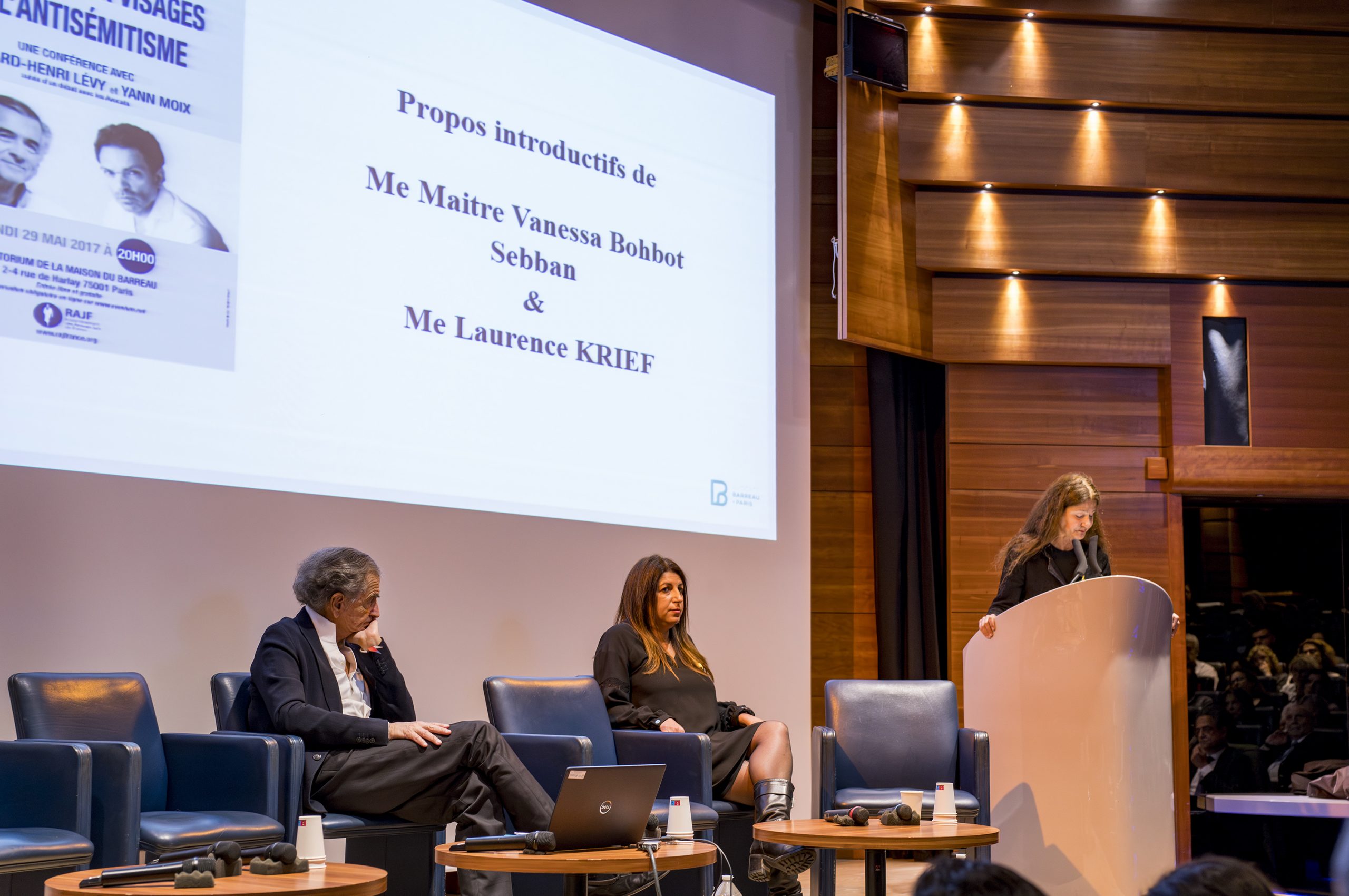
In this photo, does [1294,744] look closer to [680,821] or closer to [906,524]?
[906,524]

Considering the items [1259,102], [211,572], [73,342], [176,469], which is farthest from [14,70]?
[1259,102]

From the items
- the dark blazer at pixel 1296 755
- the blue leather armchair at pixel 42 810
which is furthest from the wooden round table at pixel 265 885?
the dark blazer at pixel 1296 755

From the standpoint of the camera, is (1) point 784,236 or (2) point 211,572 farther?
(1) point 784,236

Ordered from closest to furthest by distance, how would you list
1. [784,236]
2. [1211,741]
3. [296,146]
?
[296,146] < [784,236] < [1211,741]

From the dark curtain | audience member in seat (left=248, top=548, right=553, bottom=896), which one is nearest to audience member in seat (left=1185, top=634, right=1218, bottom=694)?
the dark curtain

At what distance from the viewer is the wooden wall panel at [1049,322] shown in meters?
6.17

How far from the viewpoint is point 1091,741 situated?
3.83 meters

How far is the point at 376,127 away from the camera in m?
4.29

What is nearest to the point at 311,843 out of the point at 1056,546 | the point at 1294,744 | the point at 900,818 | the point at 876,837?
the point at 876,837

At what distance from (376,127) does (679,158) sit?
1.38 m

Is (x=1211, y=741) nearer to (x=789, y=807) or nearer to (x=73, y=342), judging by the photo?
(x=789, y=807)

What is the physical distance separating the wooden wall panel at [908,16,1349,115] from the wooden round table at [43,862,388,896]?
464 centimetres

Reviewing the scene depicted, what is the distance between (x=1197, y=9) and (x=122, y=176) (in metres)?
4.86

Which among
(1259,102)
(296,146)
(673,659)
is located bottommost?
(673,659)
